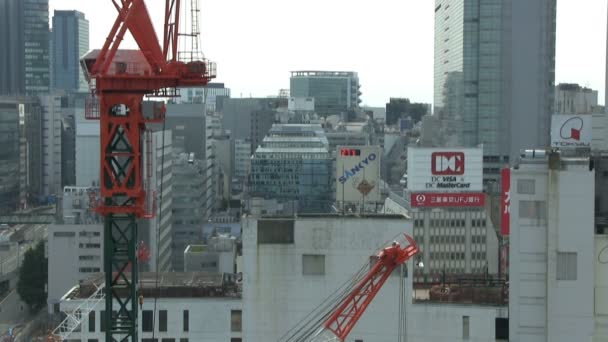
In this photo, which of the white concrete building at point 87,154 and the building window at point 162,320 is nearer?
the building window at point 162,320

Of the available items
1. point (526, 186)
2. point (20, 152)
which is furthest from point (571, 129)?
point (20, 152)

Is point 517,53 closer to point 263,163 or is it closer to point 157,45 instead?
point 263,163

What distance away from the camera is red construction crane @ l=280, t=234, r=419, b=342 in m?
23.6

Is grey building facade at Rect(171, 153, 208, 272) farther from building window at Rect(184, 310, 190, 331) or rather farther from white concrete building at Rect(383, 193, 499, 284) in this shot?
building window at Rect(184, 310, 190, 331)

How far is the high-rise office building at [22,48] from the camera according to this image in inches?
7515

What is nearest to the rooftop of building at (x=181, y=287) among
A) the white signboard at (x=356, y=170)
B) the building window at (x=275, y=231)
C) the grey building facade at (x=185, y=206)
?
the building window at (x=275, y=231)

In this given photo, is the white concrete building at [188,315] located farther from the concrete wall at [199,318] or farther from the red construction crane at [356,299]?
the red construction crane at [356,299]

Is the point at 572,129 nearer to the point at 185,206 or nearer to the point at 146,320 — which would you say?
the point at 146,320

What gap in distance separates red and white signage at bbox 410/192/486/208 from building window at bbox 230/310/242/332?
37480 millimetres

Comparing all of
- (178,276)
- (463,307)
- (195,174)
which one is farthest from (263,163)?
(463,307)

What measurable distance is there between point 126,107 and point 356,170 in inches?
1465

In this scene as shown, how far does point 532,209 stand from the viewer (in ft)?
78.2

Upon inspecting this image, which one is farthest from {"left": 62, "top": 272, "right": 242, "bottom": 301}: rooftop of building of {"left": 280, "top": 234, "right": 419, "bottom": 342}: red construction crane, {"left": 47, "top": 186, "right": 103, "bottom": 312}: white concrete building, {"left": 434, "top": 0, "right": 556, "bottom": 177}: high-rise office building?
{"left": 434, "top": 0, "right": 556, "bottom": 177}: high-rise office building

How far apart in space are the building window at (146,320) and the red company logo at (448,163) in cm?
3619
